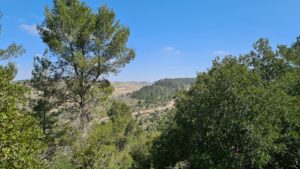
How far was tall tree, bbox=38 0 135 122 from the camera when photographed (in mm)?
29109

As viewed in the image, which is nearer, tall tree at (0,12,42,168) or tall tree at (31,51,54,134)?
tall tree at (0,12,42,168)

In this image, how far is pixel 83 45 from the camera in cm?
2966

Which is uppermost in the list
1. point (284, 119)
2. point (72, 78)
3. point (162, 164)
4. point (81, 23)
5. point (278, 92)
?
point (81, 23)

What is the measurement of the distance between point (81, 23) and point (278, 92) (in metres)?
15.7

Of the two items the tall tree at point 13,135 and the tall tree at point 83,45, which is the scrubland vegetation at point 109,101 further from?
the tall tree at point 13,135

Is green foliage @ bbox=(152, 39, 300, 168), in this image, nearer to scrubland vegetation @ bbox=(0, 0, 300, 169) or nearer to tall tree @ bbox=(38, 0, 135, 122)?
scrubland vegetation @ bbox=(0, 0, 300, 169)

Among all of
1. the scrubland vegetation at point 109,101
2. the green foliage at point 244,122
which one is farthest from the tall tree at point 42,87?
the green foliage at point 244,122

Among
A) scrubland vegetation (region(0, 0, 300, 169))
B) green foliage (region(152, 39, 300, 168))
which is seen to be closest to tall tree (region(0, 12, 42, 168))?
scrubland vegetation (region(0, 0, 300, 169))

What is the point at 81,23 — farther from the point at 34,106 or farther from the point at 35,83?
the point at 34,106

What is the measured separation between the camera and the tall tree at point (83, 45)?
29109 millimetres

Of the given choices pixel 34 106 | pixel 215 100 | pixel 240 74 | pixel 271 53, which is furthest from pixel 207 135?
pixel 34 106

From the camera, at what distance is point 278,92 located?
27.4 metres

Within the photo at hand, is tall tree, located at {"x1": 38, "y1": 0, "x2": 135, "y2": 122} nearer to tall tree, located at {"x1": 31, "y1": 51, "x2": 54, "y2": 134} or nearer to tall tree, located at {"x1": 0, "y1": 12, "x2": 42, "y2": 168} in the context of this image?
tall tree, located at {"x1": 31, "y1": 51, "x2": 54, "y2": 134}

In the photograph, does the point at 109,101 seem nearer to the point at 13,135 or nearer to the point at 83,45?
the point at 83,45
